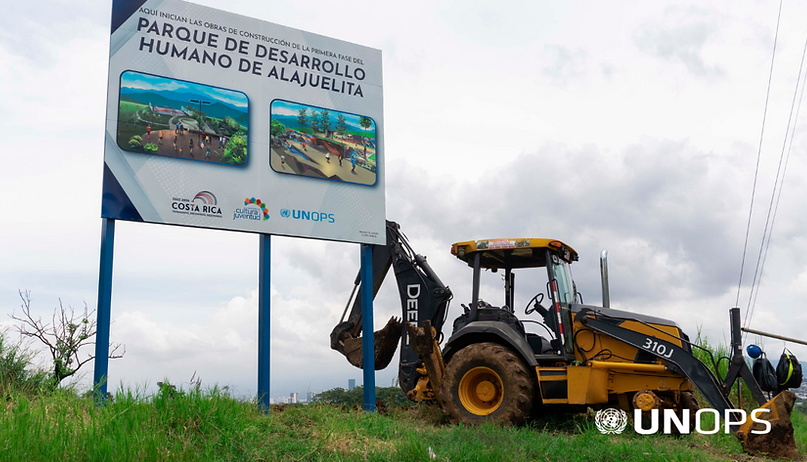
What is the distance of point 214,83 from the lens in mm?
9953

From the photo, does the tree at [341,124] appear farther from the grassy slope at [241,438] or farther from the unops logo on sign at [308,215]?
the grassy slope at [241,438]

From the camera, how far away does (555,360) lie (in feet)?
33.2

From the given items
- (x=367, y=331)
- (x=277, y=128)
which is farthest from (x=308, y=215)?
(x=367, y=331)

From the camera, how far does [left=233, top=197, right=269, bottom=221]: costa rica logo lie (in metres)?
9.83

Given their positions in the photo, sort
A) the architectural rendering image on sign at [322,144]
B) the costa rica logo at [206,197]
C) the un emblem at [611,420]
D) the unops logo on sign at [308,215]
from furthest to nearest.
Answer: the architectural rendering image on sign at [322,144], the unops logo on sign at [308,215], the costa rica logo at [206,197], the un emblem at [611,420]

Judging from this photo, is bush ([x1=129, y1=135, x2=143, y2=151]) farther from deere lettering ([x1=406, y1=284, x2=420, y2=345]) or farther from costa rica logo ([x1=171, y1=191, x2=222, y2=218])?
deere lettering ([x1=406, y1=284, x2=420, y2=345])

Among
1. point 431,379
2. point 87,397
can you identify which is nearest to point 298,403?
point 431,379

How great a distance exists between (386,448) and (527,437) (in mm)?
2071

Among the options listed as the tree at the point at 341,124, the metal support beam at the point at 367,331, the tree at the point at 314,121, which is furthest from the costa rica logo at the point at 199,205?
the metal support beam at the point at 367,331

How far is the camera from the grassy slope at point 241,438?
6016mm

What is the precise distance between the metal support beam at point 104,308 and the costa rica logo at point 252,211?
5.61ft

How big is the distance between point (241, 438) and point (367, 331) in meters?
4.35

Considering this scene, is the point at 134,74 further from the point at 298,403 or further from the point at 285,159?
the point at 298,403

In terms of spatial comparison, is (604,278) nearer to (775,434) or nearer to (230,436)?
(775,434)
